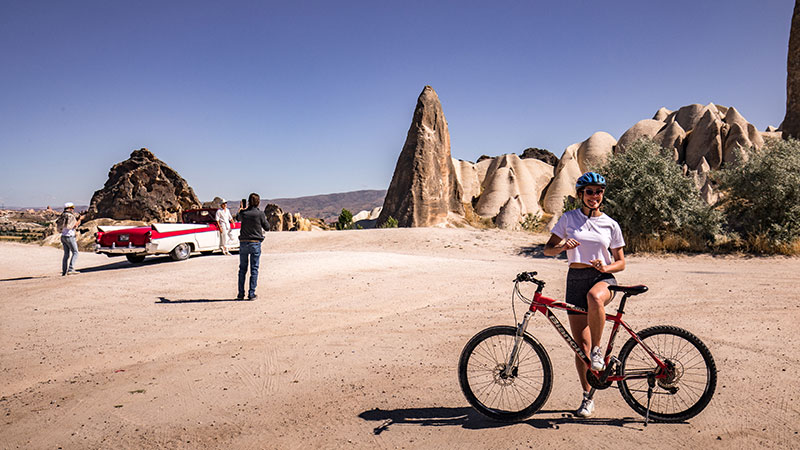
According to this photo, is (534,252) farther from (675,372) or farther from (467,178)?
(467,178)

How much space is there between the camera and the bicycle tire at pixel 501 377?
3779 millimetres

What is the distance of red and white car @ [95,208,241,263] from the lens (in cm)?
1330

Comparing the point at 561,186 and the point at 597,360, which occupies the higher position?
the point at 561,186

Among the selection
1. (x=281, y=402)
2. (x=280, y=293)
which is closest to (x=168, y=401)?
(x=281, y=402)

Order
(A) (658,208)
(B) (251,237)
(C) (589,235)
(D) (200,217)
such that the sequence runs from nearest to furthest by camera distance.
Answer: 1. (C) (589,235)
2. (B) (251,237)
3. (A) (658,208)
4. (D) (200,217)

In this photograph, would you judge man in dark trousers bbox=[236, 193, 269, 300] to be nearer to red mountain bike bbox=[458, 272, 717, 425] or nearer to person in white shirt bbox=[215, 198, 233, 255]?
red mountain bike bbox=[458, 272, 717, 425]

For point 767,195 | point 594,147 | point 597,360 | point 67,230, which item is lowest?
point 597,360

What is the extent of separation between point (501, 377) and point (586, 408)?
0.72 m

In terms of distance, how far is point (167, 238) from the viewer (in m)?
13.7

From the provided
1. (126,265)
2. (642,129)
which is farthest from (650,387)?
(642,129)

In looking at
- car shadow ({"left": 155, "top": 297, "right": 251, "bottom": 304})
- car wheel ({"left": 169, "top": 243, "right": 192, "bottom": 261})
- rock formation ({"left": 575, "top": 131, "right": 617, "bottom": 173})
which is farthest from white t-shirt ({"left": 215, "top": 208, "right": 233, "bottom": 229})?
rock formation ({"left": 575, "top": 131, "right": 617, "bottom": 173})

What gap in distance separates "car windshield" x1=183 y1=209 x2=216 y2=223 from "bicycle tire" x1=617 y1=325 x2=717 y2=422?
46.5 ft

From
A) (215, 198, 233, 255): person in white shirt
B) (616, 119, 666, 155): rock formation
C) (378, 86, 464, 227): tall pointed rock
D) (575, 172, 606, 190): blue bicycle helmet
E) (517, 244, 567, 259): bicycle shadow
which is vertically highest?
(616, 119, 666, 155): rock formation

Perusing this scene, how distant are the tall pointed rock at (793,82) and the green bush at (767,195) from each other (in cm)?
1435
